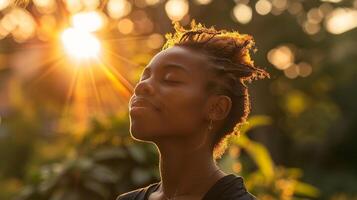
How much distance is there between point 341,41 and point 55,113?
1191 centimetres

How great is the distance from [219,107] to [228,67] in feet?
0.63

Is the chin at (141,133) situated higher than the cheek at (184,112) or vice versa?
the cheek at (184,112)

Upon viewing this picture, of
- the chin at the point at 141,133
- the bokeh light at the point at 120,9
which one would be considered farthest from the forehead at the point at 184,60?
the bokeh light at the point at 120,9

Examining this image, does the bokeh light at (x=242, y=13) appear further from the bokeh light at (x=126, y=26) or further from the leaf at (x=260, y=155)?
the leaf at (x=260, y=155)

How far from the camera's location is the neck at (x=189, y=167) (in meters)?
3.45

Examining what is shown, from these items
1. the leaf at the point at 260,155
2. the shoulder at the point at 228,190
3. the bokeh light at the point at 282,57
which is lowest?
the leaf at the point at 260,155

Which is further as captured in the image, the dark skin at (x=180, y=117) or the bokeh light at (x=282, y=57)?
the bokeh light at (x=282, y=57)

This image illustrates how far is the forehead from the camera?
11.2 ft

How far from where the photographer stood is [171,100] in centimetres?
333

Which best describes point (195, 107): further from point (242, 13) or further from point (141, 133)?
point (242, 13)

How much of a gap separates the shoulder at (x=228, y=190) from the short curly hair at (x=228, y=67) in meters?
0.22

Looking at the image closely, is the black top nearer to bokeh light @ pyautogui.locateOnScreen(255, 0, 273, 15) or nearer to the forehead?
the forehead

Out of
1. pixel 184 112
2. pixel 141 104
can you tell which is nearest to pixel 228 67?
pixel 184 112

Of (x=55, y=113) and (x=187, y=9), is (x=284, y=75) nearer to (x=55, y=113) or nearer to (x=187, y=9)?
(x=187, y=9)
